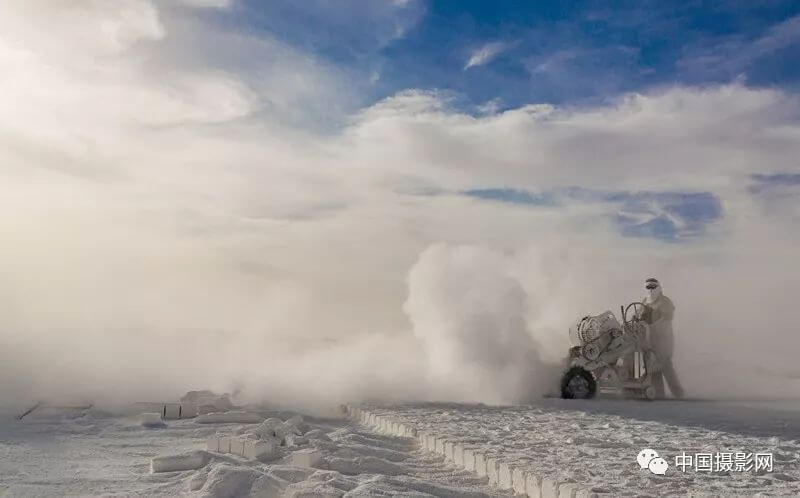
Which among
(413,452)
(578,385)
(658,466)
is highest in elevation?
(578,385)

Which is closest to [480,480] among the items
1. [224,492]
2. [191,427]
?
[224,492]

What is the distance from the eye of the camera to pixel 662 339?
2341cm

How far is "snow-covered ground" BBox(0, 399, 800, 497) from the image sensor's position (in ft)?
28.3

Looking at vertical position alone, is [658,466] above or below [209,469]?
above

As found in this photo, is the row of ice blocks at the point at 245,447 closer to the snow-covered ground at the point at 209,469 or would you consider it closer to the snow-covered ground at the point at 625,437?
the snow-covered ground at the point at 209,469

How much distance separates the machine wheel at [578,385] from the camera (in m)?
22.4

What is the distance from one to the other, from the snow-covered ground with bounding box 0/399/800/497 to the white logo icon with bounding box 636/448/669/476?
0.41 feet

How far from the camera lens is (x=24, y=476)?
393 inches

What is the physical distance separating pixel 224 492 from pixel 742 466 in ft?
21.7

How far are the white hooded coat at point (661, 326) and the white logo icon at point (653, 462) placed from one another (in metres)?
13.6

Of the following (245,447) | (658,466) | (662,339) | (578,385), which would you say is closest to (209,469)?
(245,447)

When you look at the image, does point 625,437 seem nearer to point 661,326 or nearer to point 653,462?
point 653,462

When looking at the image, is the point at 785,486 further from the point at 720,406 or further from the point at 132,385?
the point at 132,385

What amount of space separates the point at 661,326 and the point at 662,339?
1.39 ft
